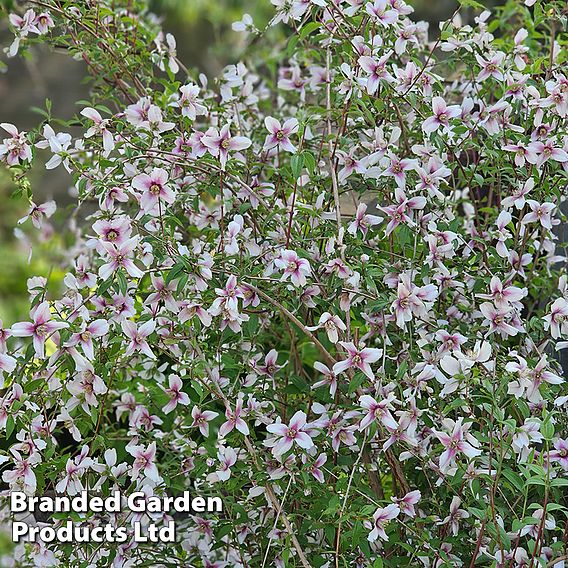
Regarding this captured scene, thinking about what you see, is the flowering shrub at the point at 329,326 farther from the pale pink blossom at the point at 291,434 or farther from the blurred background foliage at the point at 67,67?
the blurred background foliage at the point at 67,67

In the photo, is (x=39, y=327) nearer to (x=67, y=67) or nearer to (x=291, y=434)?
(x=291, y=434)

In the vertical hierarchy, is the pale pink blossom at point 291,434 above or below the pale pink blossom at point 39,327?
below

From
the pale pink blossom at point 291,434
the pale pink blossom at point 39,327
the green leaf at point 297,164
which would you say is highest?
the green leaf at point 297,164

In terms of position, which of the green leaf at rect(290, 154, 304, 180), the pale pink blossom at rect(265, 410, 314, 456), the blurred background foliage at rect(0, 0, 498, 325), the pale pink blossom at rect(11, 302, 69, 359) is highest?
the green leaf at rect(290, 154, 304, 180)

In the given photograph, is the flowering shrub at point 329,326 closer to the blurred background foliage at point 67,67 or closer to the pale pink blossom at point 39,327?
the pale pink blossom at point 39,327

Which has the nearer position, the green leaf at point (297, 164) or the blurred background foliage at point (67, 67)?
the green leaf at point (297, 164)

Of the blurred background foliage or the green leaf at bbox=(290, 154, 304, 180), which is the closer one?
the green leaf at bbox=(290, 154, 304, 180)

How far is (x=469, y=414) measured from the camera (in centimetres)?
137

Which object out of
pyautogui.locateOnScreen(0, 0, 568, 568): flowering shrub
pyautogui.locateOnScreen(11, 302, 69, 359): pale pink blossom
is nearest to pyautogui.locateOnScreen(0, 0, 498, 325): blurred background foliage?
pyautogui.locateOnScreen(0, 0, 568, 568): flowering shrub

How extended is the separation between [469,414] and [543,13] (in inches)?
28.2

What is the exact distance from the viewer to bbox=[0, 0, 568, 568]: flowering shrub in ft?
4.20

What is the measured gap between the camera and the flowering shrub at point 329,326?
1279 mm

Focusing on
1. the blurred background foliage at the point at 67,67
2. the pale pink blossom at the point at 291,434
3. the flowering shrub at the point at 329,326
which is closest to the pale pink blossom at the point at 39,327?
the flowering shrub at the point at 329,326

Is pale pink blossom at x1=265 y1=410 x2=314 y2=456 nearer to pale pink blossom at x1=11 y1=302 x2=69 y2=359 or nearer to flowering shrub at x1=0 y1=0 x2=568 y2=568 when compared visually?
flowering shrub at x1=0 y1=0 x2=568 y2=568
